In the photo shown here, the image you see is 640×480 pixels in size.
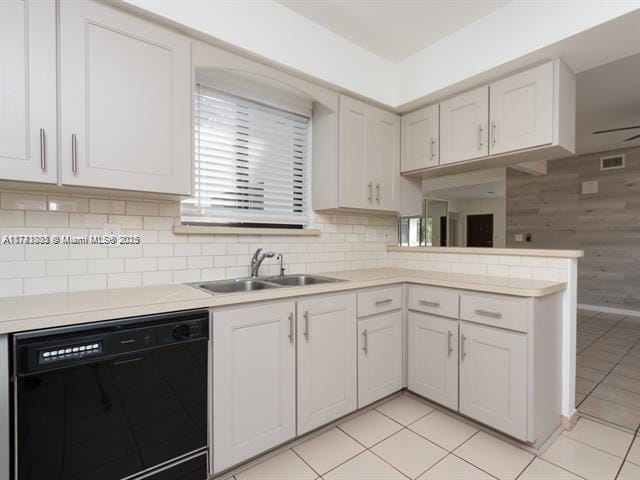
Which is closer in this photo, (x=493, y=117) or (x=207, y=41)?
(x=207, y=41)

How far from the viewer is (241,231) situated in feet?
7.13

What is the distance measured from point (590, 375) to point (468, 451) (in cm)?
178

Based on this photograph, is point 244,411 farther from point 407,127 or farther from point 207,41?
point 407,127

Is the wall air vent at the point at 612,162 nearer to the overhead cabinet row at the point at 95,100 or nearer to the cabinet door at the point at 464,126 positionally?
the cabinet door at the point at 464,126

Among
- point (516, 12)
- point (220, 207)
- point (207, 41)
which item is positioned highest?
point (516, 12)

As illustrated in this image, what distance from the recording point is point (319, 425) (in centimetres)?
192

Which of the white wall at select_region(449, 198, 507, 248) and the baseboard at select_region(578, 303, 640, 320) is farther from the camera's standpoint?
the white wall at select_region(449, 198, 507, 248)

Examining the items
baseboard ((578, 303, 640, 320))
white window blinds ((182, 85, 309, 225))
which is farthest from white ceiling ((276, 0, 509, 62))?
baseboard ((578, 303, 640, 320))

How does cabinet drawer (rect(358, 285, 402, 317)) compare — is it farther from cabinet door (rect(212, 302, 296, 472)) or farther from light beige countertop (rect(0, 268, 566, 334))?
cabinet door (rect(212, 302, 296, 472))

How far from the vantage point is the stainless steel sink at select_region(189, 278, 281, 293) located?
197cm

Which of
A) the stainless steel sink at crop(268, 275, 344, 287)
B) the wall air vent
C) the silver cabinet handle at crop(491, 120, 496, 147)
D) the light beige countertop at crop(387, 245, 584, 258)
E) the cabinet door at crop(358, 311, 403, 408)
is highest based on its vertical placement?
the wall air vent

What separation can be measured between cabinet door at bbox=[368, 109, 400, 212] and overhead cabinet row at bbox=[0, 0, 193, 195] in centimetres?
149

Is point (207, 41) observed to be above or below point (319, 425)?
above

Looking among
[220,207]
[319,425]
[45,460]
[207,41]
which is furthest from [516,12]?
[45,460]
